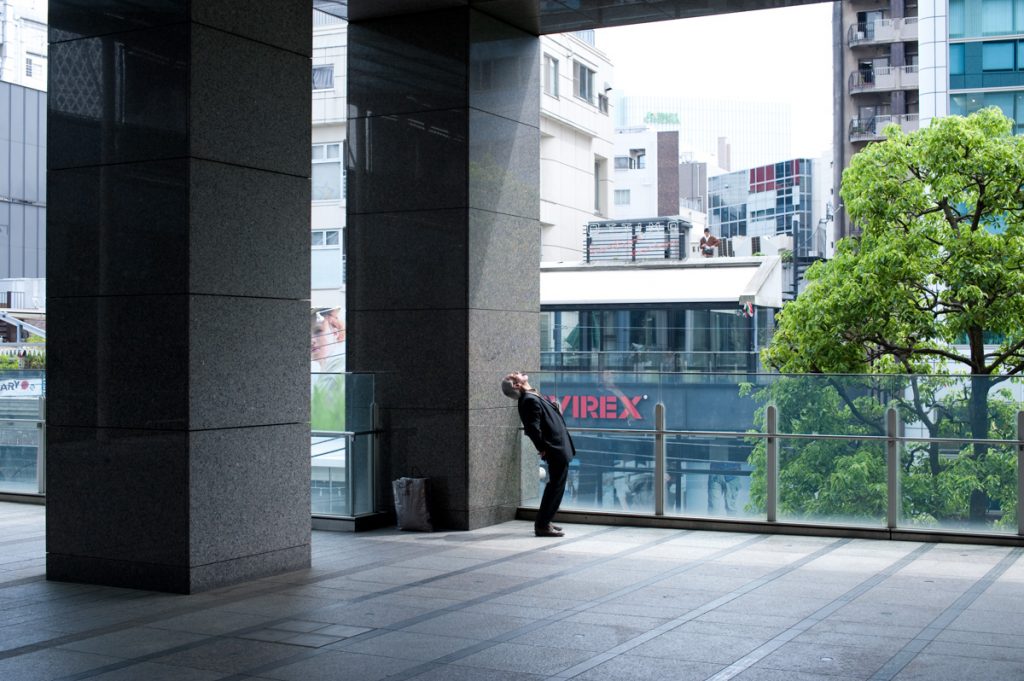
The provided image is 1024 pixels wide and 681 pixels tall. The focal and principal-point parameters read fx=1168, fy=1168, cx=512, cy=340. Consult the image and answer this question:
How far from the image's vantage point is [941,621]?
771 centimetres

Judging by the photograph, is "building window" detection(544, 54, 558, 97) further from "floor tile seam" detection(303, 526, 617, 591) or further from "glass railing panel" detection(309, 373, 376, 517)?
"floor tile seam" detection(303, 526, 617, 591)

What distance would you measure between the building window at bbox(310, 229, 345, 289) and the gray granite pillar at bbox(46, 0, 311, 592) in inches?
750

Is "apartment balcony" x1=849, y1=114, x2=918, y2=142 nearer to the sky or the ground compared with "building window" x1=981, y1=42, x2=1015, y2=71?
nearer to the sky

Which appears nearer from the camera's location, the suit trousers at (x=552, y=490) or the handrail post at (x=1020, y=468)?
the handrail post at (x=1020, y=468)

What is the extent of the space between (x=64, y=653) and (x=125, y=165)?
12.6ft

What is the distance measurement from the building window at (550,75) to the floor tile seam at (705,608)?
3780 centimetres

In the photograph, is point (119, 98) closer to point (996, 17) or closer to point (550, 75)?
point (996, 17)

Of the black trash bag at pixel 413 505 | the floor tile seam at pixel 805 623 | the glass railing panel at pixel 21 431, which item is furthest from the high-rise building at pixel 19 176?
the floor tile seam at pixel 805 623

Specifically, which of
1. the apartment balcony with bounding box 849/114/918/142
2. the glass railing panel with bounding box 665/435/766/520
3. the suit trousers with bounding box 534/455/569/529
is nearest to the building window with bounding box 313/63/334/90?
the glass railing panel with bounding box 665/435/766/520

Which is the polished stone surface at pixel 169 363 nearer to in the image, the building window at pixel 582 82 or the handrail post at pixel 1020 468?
the handrail post at pixel 1020 468

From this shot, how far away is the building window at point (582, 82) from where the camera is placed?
163 feet

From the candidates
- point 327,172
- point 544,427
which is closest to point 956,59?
point 327,172

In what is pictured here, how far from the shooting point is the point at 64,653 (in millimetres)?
6773

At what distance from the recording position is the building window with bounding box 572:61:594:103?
49750 mm
